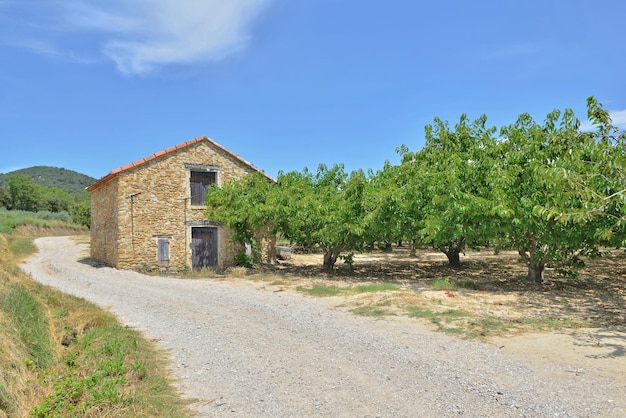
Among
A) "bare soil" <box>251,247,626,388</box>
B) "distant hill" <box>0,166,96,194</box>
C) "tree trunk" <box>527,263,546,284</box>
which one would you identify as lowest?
"bare soil" <box>251,247,626,388</box>

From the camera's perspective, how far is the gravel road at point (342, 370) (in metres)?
5.00

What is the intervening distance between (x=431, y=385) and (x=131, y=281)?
13418 mm

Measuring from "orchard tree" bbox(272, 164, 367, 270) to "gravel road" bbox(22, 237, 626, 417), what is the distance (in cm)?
642

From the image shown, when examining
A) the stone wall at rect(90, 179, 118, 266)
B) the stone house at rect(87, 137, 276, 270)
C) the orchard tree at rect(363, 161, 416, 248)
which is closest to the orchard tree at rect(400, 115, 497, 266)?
the orchard tree at rect(363, 161, 416, 248)

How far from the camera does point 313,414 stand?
4.86m

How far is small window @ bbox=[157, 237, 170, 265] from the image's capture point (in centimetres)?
1966

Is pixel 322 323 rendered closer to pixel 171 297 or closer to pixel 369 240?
pixel 171 297

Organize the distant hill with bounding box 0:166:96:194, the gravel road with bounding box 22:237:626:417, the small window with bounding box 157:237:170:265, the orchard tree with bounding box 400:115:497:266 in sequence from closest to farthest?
the gravel road with bounding box 22:237:626:417, the orchard tree with bounding box 400:115:497:266, the small window with bounding box 157:237:170:265, the distant hill with bounding box 0:166:96:194

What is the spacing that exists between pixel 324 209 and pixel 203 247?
20.4ft

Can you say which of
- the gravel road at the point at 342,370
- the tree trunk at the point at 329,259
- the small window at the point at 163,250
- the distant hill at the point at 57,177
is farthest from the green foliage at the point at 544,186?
the distant hill at the point at 57,177

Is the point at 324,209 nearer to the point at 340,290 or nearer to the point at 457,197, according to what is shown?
the point at 340,290

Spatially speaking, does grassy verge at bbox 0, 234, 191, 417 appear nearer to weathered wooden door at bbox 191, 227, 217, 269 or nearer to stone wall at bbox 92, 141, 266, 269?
stone wall at bbox 92, 141, 266, 269

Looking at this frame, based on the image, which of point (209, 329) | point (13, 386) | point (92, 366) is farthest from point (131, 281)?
point (13, 386)

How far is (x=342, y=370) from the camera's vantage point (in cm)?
631
